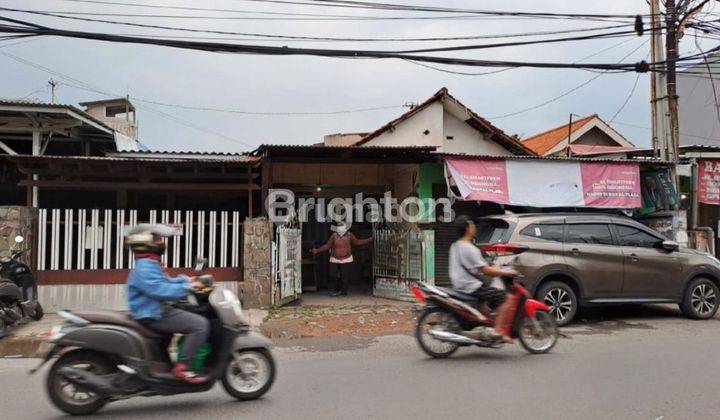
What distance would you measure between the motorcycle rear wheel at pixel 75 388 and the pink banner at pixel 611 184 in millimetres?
10075

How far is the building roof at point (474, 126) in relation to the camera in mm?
15750

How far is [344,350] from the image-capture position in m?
7.39

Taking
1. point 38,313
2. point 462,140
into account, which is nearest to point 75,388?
point 38,313

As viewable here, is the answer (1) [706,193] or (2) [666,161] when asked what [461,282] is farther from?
(1) [706,193]

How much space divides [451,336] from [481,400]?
1.48m

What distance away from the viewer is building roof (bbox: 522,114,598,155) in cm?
2385

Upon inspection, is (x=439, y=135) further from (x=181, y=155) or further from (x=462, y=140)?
(x=181, y=155)

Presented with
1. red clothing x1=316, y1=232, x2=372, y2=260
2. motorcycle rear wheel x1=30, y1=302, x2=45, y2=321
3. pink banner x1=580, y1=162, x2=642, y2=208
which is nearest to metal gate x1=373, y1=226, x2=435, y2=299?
red clothing x1=316, y1=232, x2=372, y2=260

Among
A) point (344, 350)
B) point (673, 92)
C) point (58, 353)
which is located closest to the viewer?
point (58, 353)

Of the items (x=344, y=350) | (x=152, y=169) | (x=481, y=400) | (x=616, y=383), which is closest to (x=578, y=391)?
(x=616, y=383)

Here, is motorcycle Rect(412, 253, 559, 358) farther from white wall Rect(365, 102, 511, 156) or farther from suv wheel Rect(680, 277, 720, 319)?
white wall Rect(365, 102, 511, 156)

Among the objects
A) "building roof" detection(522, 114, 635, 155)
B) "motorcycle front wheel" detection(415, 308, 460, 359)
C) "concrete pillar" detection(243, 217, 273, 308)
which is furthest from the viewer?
"building roof" detection(522, 114, 635, 155)

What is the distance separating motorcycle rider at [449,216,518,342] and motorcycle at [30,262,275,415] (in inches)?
110

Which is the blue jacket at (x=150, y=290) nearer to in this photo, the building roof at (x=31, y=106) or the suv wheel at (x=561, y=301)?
the suv wheel at (x=561, y=301)
